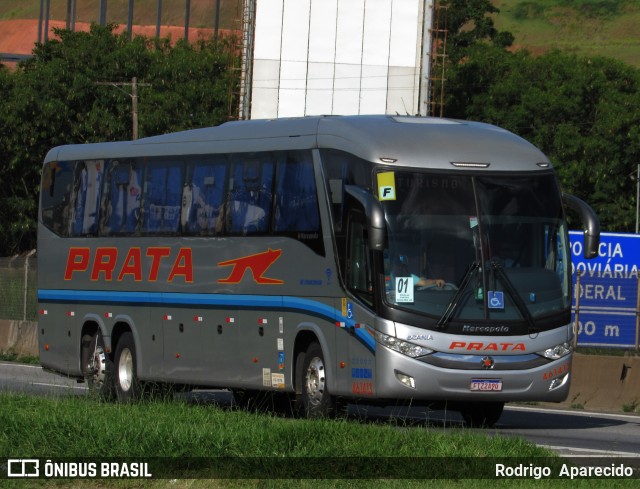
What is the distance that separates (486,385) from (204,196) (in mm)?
5176

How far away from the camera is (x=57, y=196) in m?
23.0

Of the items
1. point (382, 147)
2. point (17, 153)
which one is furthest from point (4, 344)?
point (17, 153)

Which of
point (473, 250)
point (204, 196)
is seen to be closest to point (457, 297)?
point (473, 250)

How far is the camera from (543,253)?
16734 mm

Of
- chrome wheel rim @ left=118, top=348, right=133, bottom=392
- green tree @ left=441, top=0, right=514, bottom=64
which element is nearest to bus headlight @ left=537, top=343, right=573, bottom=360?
chrome wheel rim @ left=118, top=348, right=133, bottom=392

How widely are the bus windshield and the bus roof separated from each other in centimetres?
24

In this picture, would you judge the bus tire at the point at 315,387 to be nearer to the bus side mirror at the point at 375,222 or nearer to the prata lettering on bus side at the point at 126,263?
the bus side mirror at the point at 375,222

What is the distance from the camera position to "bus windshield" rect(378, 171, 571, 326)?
16141 mm

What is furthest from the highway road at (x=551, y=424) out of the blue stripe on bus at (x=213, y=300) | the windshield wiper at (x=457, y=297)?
the blue stripe on bus at (x=213, y=300)

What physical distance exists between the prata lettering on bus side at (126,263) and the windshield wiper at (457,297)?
470 centimetres

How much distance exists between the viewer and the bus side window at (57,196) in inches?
894

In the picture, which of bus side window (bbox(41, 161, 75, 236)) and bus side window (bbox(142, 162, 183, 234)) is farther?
Answer: bus side window (bbox(41, 161, 75, 236))

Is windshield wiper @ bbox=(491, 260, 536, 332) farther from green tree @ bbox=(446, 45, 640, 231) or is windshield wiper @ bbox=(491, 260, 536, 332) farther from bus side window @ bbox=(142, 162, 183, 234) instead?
green tree @ bbox=(446, 45, 640, 231)

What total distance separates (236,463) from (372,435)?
2058mm
